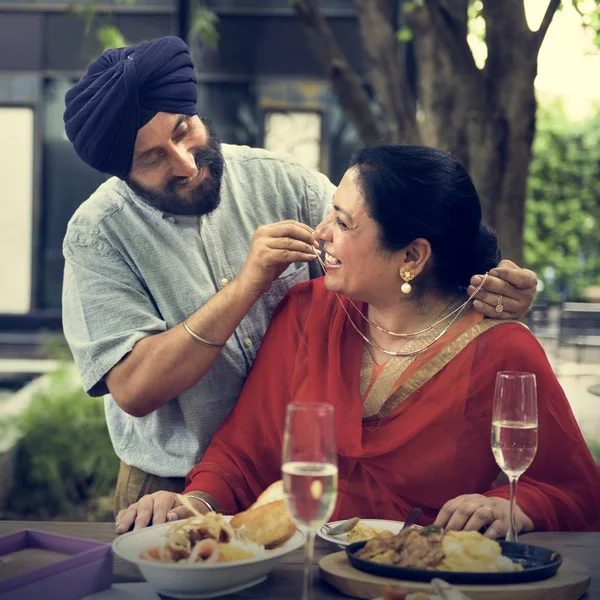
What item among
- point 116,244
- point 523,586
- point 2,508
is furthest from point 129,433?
point 2,508

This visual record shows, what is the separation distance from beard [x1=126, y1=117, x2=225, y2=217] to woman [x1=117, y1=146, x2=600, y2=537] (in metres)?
0.43

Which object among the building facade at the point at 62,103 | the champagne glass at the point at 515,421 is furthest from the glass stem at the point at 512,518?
the building facade at the point at 62,103

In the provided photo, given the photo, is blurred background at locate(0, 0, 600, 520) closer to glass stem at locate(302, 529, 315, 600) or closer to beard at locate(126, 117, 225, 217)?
beard at locate(126, 117, 225, 217)

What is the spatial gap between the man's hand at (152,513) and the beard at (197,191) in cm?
93

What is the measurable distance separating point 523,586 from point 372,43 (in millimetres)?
3176

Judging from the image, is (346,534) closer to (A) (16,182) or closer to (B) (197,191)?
(B) (197,191)

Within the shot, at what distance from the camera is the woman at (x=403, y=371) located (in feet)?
8.03

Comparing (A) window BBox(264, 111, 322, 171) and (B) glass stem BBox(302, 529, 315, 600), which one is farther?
(A) window BBox(264, 111, 322, 171)

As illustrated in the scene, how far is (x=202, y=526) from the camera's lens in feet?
5.85

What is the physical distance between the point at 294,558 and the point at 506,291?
93 centimetres

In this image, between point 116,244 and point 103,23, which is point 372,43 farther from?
point 103,23

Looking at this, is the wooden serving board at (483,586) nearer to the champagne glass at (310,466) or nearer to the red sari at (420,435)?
the champagne glass at (310,466)

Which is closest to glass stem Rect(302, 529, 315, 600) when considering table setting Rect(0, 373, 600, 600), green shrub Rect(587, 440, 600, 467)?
table setting Rect(0, 373, 600, 600)

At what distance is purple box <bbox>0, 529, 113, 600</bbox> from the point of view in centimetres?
160
